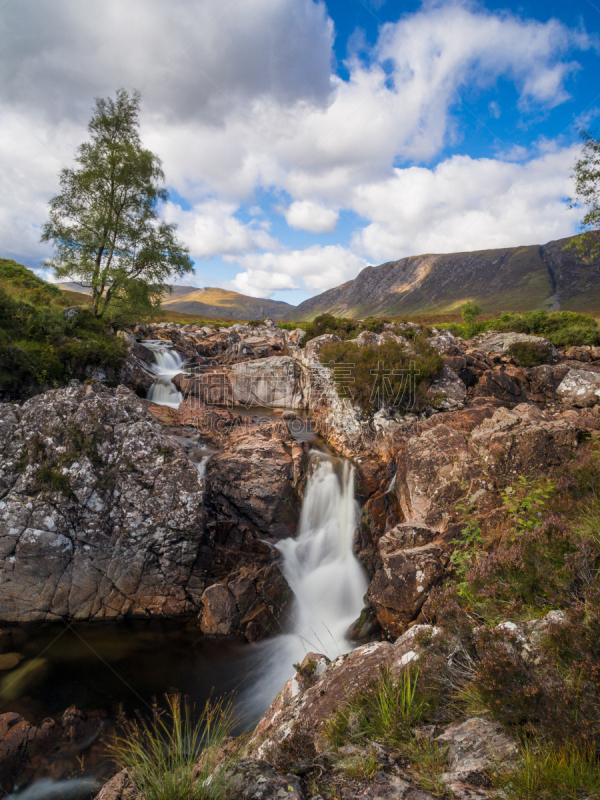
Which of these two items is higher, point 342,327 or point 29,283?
point 29,283

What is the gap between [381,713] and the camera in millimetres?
3803

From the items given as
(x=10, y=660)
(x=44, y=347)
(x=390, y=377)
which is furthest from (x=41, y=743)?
(x=390, y=377)

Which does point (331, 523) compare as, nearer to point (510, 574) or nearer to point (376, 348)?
point (510, 574)

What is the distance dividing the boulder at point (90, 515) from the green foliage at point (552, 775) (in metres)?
9.12

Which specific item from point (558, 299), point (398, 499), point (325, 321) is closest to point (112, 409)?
point (398, 499)

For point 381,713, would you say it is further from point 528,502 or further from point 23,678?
point 23,678

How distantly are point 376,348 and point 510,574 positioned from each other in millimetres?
14381

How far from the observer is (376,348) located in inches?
728

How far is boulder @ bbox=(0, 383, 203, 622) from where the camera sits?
30.5 ft

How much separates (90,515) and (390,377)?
1257 cm

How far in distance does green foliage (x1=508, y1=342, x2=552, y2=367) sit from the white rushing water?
14.9 meters

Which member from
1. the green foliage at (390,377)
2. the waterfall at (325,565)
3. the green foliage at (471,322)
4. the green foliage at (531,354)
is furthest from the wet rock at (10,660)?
the green foliage at (471,322)

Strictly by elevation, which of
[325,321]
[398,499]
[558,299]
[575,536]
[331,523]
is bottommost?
[331,523]

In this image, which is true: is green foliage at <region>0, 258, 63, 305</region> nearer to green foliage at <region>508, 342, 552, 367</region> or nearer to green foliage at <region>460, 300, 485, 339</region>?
green foliage at <region>508, 342, 552, 367</region>
